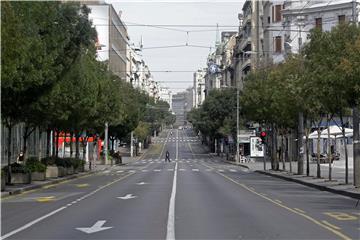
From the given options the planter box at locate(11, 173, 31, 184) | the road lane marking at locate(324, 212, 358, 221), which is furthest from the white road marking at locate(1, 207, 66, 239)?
the planter box at locate(11, 173, 31, 184)

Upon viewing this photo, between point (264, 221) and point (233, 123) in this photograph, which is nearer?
point (264, 221)

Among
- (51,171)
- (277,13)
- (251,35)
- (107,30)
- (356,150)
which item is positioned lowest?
(51,171)

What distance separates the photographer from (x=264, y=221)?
18.5 meters

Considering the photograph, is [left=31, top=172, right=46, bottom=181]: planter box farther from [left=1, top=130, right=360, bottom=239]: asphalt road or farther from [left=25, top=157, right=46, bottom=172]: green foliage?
[left=1, top=130, right=360, bottom=239]: asphalt road

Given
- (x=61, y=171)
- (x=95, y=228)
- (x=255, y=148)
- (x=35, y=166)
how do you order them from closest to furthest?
(x=95, y=228)
(x=35, y=166)
(x=61, y=171)
(x=255, y=148)

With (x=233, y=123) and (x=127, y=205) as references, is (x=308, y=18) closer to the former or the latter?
(x=233, y=123)

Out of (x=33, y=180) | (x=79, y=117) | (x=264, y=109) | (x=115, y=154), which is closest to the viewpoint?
(x=33, y=180)

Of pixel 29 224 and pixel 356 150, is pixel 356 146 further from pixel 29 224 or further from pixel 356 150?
pixel 29 224

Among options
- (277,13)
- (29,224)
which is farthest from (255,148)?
(29,224)

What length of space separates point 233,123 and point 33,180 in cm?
6672

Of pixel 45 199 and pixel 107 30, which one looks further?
pixel 107 30


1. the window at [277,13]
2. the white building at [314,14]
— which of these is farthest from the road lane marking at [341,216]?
A: the window at [277,13]

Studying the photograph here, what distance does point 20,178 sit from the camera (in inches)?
1489

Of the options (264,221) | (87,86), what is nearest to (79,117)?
(87,86)
